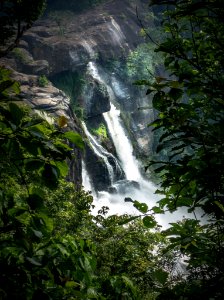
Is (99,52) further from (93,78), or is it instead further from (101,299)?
(101,299)

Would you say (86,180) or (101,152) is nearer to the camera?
(86,180)

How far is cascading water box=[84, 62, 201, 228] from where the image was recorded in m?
21.5

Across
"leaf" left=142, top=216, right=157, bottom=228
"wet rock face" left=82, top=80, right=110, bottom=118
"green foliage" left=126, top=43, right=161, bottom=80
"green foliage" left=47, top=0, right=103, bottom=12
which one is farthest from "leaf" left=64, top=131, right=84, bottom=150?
"green foliage" left=47, top=0, right=103, bottom=12

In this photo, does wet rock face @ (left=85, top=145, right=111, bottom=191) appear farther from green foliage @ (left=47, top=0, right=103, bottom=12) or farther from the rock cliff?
green foliage @ (left=47, top=0, right=103, bottom=12)

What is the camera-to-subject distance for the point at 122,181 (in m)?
23.8

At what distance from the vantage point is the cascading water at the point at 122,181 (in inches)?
848

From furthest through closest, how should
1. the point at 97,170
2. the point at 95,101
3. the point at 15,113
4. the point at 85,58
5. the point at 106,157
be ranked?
the point at 85,58
the point at 95,101
the point at 106,157
the point at 97,170
the point at 15,113

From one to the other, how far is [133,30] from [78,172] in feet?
70.9

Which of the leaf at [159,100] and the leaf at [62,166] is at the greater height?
the leaf at [159,100]

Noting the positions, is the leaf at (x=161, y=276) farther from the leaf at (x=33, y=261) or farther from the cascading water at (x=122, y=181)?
the cascading water at (x=122, y=181)

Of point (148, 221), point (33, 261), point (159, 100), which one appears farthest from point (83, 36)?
point (33, 261)

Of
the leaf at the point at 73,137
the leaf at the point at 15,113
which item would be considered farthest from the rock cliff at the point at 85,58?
the leaf at the point at 15,113

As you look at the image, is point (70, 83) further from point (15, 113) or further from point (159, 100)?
point (15, 113)

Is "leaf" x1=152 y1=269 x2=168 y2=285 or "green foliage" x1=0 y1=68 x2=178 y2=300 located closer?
"green foliage" x1=0 y1=68 x2=178 y2=300
